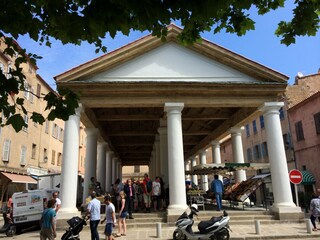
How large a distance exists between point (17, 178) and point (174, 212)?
16.9 meters

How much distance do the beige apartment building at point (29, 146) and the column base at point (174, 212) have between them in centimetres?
1146

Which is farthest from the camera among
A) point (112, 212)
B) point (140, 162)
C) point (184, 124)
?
point (140, 162)

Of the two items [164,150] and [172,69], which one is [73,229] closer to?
[172,69]

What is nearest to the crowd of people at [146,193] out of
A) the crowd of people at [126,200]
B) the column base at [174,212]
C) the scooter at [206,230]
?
the crowd of people at [126,200]

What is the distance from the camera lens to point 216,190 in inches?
547

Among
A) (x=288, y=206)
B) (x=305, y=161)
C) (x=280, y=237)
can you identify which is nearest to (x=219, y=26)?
(x=280, y=237)

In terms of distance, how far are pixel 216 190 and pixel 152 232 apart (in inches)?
171

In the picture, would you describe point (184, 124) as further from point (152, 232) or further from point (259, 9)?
point (259, 9)

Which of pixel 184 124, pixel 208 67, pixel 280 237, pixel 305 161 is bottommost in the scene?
pixel 280 237

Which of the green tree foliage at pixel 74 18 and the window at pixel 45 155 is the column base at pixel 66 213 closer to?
→ the green tree foliage at pixel 74 18

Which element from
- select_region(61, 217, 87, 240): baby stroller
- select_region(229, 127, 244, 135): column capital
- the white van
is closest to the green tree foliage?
select_region(61, 217, 87, 240): baby stroller

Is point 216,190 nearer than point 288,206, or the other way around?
point 288,206

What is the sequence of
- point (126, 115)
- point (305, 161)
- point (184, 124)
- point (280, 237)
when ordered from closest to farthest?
point (280, 237), point (126, 115), point (184, 124), point (305, 161)

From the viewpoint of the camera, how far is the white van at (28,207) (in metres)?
13.6
